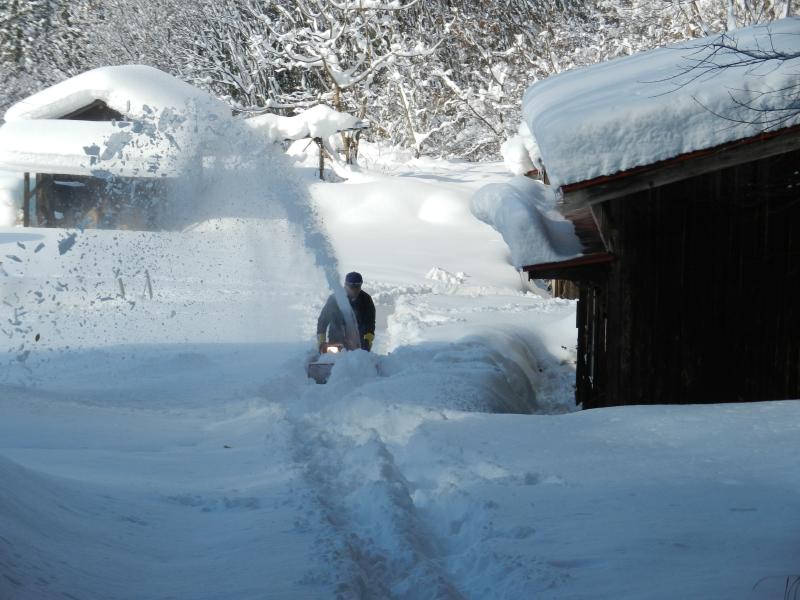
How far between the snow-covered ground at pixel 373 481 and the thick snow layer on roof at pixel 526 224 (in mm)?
1486

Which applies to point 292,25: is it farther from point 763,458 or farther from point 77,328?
point 763,458

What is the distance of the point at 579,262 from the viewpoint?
9.57 meters

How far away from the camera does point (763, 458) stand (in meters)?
5.84

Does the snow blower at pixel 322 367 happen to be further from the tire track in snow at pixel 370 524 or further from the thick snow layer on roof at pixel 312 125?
the thick snow layer on roof at pixel 312 125

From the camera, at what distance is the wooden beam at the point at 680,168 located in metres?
8.66

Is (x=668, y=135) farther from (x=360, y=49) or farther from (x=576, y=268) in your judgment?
(x=360, y=49)

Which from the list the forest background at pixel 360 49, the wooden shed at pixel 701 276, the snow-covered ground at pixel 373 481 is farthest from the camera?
the forest background at pixel 360 49

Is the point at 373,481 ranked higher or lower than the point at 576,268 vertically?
lower

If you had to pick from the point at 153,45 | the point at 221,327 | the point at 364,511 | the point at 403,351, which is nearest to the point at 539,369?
the point at 403,351

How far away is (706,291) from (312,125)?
26259 mm

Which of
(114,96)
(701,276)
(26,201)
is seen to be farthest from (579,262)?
(26,201)

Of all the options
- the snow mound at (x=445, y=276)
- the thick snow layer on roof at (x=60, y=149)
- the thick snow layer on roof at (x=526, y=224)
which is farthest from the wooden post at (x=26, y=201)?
the thick snow layer on roof at (x=526, y=224)

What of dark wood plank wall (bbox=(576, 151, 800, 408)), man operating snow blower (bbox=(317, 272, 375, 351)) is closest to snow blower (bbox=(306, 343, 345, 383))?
man operating snow blower (bbox=(317, 272, 375, 351))

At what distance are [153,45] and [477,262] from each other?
34.6 metres
